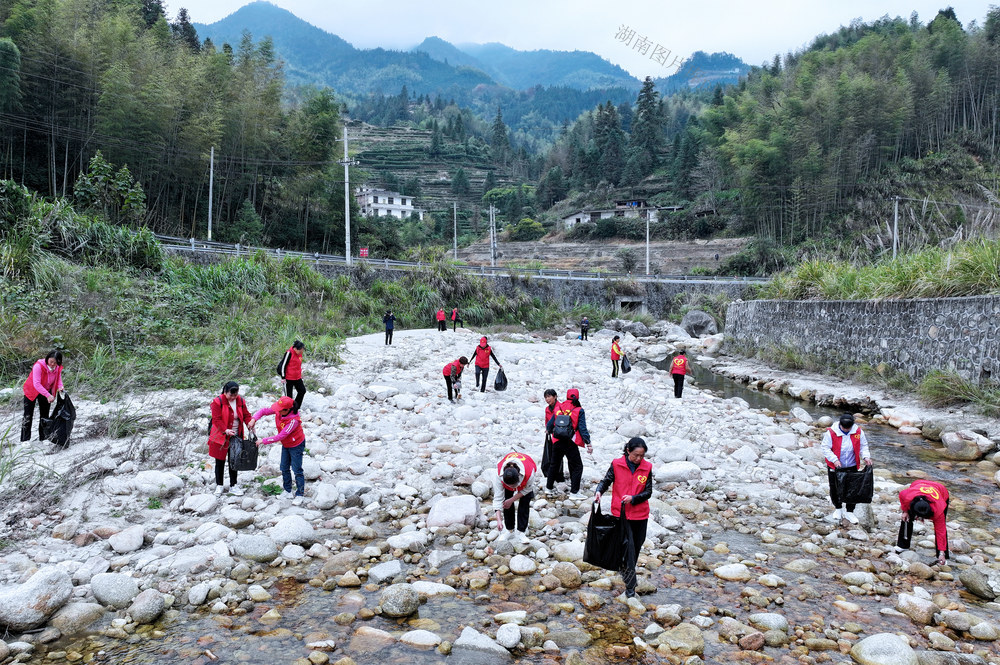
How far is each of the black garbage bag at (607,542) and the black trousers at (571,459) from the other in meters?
1.86

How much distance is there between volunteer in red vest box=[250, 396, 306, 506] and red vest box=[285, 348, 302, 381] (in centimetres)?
233

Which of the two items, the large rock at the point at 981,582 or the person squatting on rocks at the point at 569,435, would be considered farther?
the person squatting on rocks at the point at 569,435

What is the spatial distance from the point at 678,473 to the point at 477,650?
399 cm

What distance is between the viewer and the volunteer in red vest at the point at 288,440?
218 inches

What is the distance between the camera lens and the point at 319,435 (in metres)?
7.59

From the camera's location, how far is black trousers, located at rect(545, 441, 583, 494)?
593 centimetres

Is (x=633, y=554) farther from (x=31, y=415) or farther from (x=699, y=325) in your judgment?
(x=699, y=325)

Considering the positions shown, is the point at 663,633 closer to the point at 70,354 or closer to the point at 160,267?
the point at 70,354

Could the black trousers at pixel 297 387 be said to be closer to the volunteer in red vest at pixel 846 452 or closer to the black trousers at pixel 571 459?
the black trousers at pixel 571 459

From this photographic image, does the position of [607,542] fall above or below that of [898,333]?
below

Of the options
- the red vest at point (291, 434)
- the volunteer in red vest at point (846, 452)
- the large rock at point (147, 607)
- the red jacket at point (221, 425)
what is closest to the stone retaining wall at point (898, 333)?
the volunteer in red vest at point (846, 452)

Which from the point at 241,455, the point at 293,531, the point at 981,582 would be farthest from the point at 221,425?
the point at 981,582

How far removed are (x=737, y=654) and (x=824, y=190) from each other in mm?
47969

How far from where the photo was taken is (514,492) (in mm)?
4848
